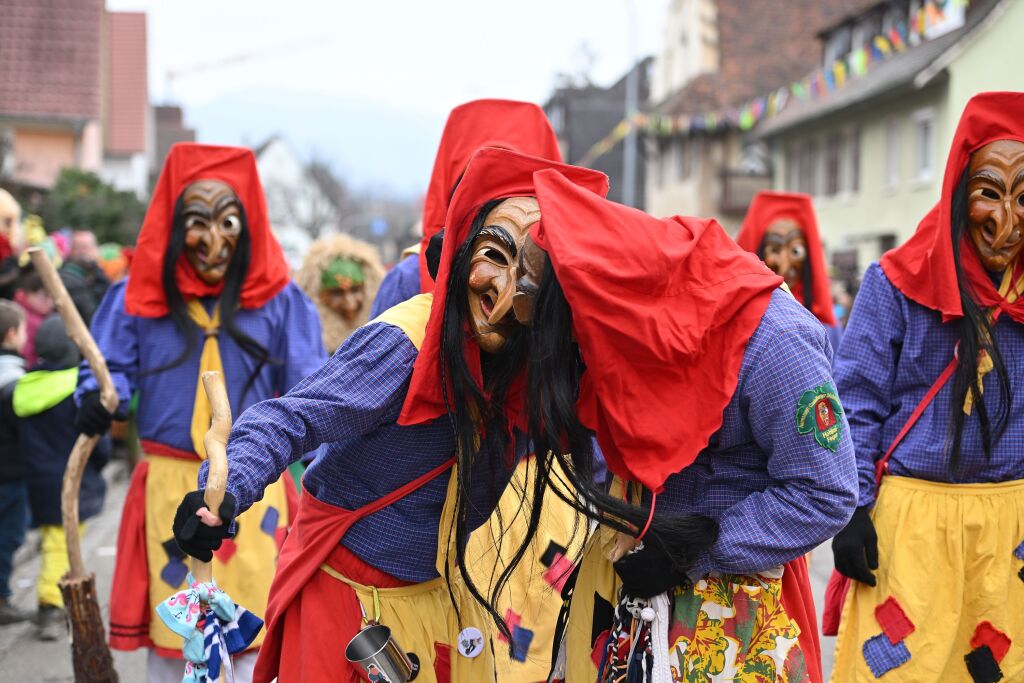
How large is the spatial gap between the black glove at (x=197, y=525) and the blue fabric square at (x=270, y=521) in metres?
2.19

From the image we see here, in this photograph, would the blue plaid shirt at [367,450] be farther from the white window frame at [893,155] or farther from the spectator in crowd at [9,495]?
the white window frame at [893,155]

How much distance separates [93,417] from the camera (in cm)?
448

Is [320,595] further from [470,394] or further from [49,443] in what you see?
[49,443]

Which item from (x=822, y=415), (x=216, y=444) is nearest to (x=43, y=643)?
(x=216, y=444)

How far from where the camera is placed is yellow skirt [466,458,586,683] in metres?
3.50

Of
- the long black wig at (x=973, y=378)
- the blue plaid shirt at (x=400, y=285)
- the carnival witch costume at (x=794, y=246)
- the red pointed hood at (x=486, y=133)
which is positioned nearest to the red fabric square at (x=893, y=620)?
the long black wig at (x=973, y=378)

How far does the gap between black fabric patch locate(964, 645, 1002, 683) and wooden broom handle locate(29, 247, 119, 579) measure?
3133mm

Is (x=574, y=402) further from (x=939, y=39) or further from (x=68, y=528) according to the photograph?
(x=939, y=39)

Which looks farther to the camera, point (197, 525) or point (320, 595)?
point (320, 595)

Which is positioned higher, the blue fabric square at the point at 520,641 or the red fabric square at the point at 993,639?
the red fabric square at the point at 993,639

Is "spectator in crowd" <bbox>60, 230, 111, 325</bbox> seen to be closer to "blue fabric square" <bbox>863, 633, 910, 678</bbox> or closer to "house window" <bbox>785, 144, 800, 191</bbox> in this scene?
"blue fabric square" <bbox>863, 633, 910, 678</bbox>

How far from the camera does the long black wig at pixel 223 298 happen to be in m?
4.61

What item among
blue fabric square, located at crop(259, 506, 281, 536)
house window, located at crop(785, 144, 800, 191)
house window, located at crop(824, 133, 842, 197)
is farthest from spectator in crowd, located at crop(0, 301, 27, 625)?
house window, located at crop(785, 144, 800, 191)

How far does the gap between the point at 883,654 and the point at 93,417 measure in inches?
117
